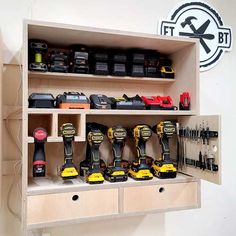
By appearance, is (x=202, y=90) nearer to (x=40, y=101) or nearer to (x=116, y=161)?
(x=116, y=161)

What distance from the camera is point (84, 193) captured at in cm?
121

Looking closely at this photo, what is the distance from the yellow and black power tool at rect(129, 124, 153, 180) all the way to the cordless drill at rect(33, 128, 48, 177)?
0.43 metres

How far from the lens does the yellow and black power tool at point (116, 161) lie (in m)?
1.29

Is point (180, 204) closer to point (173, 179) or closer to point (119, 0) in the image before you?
point (173, 179)

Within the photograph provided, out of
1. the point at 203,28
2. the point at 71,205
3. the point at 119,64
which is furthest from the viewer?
the point at 203,28

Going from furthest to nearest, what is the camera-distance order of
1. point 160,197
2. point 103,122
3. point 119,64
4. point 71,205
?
point 103,122 → point 119,64 → point 160,197 → point 71,205

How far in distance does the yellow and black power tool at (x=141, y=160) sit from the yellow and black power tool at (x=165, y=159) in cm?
5

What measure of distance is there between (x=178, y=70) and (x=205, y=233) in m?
1.03

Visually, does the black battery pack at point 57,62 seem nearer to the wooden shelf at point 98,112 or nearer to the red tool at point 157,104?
the wooden shelf at point 98,112

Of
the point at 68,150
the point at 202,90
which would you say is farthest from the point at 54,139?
the point at 202,90

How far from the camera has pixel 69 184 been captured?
1.22 metres

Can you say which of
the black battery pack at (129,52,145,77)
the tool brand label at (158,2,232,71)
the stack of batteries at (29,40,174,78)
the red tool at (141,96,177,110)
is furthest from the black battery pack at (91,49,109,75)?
the tool brand label at (158,2,232,71)

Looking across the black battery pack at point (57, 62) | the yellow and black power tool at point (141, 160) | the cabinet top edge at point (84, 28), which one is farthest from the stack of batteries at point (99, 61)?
the yellow and black power tool at point (141, 160)

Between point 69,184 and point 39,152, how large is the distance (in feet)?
0.62
